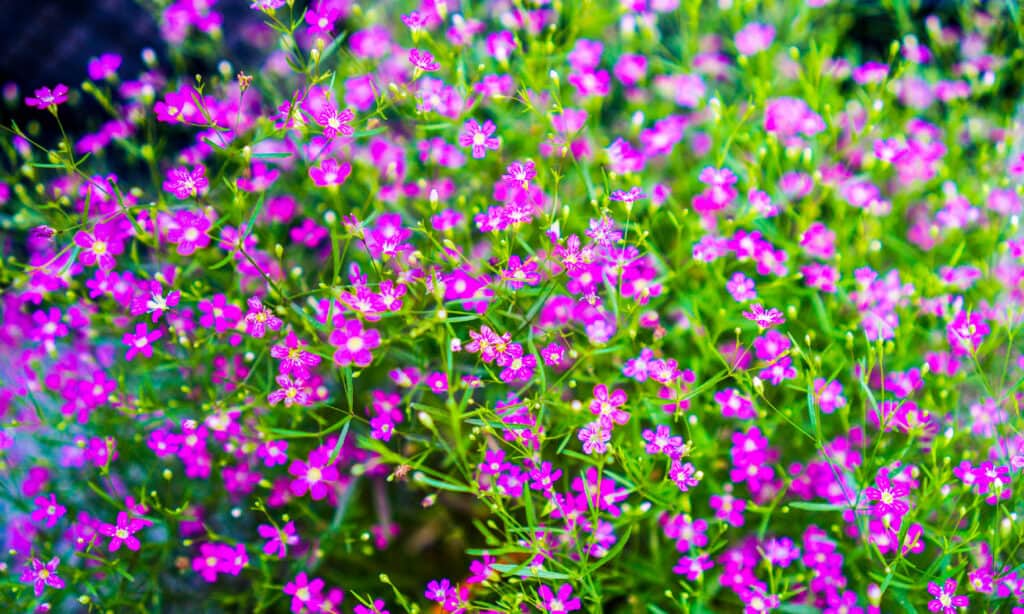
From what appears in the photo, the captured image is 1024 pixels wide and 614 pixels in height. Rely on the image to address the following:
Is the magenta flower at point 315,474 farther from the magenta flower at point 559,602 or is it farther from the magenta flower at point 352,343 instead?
the magenta flower at point 559,602

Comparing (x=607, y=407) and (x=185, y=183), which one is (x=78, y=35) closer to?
(x=185, y=183)

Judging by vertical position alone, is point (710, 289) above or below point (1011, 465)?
above

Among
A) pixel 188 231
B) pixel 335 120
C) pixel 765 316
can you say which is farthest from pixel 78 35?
pixel 765 316

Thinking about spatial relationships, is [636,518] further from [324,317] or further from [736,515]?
[324,317]

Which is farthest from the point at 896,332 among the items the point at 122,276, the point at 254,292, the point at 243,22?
the point at 243,22

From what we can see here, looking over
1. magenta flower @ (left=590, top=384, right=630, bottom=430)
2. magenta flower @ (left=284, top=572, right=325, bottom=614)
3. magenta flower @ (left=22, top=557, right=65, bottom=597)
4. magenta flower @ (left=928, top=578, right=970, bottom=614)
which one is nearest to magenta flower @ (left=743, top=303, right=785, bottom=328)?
magenta flower @ (left=590, top=384, right=630, bottom=430)

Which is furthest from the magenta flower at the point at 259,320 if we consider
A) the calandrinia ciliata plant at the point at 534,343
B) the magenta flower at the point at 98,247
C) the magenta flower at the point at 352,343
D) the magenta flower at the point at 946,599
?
the magenta flower at the point at 946,599
